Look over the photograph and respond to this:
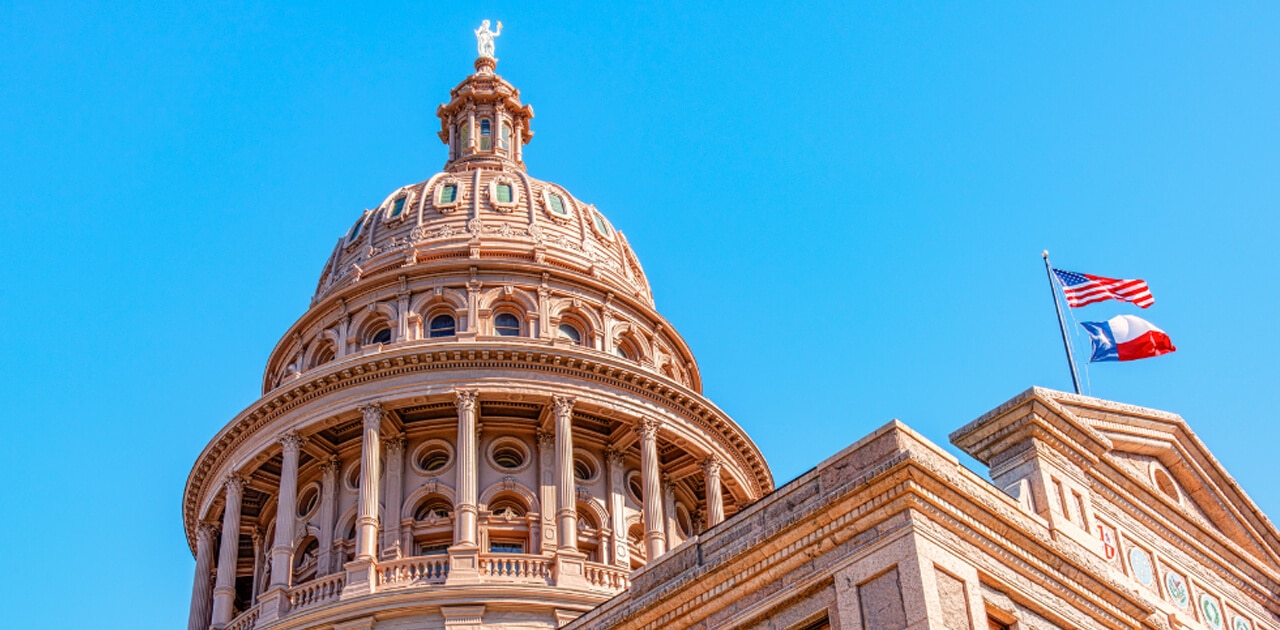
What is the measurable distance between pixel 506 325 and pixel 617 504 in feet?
24.3

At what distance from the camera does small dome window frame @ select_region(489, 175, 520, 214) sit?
187ft

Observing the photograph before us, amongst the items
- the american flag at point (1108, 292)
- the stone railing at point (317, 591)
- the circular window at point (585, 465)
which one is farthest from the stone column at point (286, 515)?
the american flag at point (1108, 292)

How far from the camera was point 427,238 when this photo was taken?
5534cm

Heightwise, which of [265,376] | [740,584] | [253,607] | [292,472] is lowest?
[740,584]

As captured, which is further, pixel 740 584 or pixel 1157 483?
→ pixel 1157 483

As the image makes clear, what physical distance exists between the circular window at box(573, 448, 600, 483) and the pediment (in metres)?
22.4

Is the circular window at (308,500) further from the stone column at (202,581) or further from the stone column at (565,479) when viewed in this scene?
the stone column at (565,479)

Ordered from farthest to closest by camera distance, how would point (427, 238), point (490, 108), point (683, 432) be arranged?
point (490, 108) → point (427, 238) → point (683, 432)

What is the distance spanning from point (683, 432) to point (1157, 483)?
71.7 feet

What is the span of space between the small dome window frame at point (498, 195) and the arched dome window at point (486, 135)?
5038 mm

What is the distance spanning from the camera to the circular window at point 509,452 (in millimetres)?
49344

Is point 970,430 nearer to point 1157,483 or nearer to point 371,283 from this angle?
point 1157,483

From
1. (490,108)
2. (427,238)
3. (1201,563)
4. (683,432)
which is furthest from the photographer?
(490,108)

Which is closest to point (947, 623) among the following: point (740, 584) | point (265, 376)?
point (740, 584)
